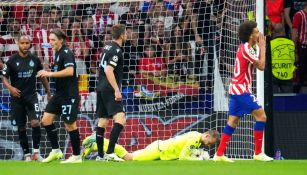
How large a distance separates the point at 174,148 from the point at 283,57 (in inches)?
133

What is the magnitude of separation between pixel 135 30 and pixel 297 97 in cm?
318

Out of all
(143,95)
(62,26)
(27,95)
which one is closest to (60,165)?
(27,95)

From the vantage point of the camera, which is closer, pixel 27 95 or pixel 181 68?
pixel 27 95

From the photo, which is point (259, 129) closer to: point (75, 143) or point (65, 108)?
point (75, 143)

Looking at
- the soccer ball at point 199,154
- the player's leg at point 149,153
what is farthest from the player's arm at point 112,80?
the player's leg at point 149,153

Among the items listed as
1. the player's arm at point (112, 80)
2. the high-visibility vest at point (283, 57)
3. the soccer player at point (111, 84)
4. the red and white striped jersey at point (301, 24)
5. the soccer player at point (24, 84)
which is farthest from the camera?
the red and white striped jersey at point (301, 24)

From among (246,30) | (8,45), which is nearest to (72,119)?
(246,30)

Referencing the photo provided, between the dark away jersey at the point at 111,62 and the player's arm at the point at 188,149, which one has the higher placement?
the dark away jersey at the point at 111,62

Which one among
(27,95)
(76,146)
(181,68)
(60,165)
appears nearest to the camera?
(60,165)

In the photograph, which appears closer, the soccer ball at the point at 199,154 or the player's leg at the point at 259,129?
the player's leg at the point at 259,129

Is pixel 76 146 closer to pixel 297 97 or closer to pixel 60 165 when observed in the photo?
pixel 60 165

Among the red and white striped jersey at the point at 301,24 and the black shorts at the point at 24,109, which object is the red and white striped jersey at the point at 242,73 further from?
the red and white striped jersey at the point at 301,24

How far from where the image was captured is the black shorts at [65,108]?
13.6m

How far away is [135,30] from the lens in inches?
683
